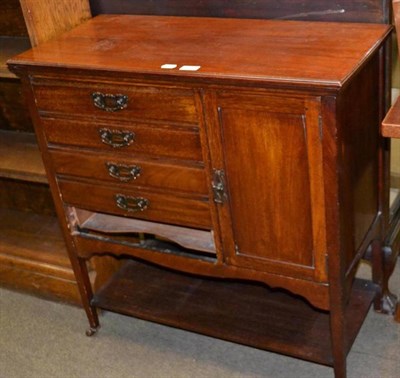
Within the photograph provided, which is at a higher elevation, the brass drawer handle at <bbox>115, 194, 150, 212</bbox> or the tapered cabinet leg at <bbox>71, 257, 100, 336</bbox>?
the brass drawer handle at <bbox>115, 194, 150, 212</bbox>

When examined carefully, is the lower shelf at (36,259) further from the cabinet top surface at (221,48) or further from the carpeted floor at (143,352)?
the cabinet top surface at (221,48)

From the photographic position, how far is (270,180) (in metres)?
1.82

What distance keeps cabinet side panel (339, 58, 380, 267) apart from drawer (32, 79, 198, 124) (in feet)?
1.25

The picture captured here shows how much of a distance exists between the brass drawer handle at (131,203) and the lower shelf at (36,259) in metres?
0.58

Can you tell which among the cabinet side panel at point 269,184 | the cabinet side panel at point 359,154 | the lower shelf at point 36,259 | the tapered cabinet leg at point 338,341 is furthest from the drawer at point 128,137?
the lower shelf at point 36,259

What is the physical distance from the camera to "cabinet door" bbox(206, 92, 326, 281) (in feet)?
5.62

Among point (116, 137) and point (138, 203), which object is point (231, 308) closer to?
point (138, 203)

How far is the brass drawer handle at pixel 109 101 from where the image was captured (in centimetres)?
192

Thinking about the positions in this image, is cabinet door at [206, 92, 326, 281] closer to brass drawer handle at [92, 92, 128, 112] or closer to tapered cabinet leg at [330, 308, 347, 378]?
tapered cabinet leg at [330, 308, 347, 378]

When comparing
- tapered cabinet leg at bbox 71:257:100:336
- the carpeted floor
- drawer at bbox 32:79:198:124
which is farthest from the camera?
tapered cabinet leg at bbox 71:257:100:336

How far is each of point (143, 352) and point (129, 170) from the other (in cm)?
70

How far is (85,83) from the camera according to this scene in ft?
6.40

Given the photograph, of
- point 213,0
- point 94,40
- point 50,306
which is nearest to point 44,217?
point 50,306

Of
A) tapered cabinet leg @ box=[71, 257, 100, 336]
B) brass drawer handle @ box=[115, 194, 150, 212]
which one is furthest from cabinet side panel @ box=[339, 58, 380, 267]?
tapered cabinet leg @ box=[71, 257, 100, 336]
